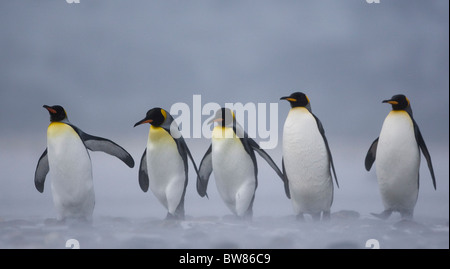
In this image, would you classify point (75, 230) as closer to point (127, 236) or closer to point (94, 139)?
point (127, 236)

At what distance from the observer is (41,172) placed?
3256 mm

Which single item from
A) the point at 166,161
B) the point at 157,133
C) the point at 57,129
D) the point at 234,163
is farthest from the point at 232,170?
the point at 57,129

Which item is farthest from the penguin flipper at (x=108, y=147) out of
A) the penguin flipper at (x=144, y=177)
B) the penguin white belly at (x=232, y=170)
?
the penguin white belly at (x=232, y=170)

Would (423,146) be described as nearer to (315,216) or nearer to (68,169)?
(315,216)

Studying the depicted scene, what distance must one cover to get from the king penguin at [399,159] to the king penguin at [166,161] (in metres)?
1.12

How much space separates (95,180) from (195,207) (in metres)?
0.62

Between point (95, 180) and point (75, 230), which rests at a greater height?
point (95, 180)

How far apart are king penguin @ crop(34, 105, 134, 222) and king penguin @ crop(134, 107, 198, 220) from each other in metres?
0.37

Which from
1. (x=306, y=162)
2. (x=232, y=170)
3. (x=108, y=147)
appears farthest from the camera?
(x=108, y=147)

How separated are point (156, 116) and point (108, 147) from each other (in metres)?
0.38

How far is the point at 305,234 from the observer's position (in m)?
2.70

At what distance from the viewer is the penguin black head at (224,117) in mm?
3096

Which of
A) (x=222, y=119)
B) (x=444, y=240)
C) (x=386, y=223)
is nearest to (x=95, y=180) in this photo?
(x=222, y=119)

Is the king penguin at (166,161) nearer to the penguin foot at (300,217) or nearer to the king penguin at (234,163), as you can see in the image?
the king penguin at (234,163)
